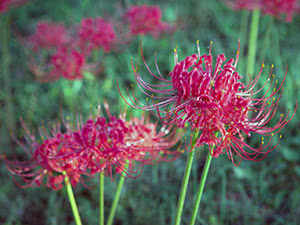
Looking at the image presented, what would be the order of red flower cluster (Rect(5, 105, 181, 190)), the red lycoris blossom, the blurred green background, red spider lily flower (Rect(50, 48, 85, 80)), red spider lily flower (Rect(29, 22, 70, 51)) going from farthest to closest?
red spider lily flower (Rect(29, 22, 70, 51)) → the red lycoris blossom → red spider lily flower (Rect(50, 48, 85, 80)) → the blurred green background → red flower cluster (Rect(5, 105, 181, 190))

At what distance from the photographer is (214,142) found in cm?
145

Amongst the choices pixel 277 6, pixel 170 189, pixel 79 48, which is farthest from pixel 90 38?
pixel 277 6

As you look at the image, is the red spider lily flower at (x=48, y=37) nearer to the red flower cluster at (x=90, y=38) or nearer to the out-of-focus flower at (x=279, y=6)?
the red flower cluster at (x=90, y=38)

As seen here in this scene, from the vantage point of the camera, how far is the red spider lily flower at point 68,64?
3.30m

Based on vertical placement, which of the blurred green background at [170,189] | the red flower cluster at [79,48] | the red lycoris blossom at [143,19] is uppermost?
the red lycoris blossom at [143,19]

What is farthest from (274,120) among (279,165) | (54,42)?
(54,42)

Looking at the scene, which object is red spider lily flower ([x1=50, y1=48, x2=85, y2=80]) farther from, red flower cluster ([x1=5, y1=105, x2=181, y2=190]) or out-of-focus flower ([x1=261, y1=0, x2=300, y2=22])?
out-of-focus flower ([x1=261, y1=0, x2=300, y2=22])

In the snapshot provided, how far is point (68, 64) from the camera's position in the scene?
130 inches

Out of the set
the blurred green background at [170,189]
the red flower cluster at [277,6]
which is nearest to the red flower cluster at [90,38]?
the blurred green background at [170,189]

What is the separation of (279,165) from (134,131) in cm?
208

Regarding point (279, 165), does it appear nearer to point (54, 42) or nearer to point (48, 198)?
point (48, 198)

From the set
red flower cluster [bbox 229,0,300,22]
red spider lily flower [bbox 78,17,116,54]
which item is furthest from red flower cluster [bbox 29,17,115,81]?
red flower cluster [bbox 229,0,300,22]

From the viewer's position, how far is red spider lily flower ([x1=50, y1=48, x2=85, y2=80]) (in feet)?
10.8

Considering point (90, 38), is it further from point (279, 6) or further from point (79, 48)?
point (279, 6)
